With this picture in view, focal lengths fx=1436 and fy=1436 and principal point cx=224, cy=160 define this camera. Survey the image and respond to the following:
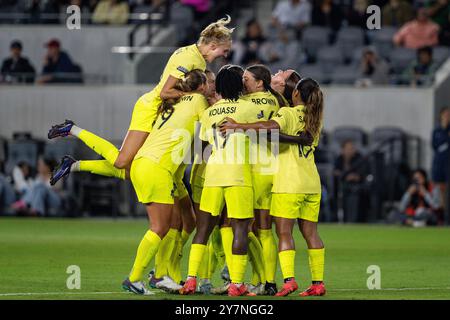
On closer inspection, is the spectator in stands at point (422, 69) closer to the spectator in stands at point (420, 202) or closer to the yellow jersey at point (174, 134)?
the spectator in stands at point (420, 202)

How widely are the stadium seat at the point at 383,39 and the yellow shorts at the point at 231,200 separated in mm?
15403

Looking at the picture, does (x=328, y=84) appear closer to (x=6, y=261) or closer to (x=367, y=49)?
(x=367, y=49)

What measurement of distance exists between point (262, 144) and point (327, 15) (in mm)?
16142

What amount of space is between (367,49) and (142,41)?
470 centimetres

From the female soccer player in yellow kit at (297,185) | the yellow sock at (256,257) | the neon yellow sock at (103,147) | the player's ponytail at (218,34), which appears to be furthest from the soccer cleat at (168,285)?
the player's ponytail at (218,34)

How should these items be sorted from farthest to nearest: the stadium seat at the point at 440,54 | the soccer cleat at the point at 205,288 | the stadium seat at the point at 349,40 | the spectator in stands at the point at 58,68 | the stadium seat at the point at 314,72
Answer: the stadium seat at the point at 349,40
the spectator in stands at the point at 58,68
the stadium seat at the point at 440,54
the stadium seat at the point at 314,72
the soccer cleat at the point at 205,288

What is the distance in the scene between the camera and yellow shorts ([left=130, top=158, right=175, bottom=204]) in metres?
13.7

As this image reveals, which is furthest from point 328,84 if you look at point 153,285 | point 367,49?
point 153,285

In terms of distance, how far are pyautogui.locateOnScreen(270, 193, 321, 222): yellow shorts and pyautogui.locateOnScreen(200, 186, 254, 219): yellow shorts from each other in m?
0.25

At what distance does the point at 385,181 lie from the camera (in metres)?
26.6

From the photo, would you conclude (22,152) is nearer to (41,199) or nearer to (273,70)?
(41,199)

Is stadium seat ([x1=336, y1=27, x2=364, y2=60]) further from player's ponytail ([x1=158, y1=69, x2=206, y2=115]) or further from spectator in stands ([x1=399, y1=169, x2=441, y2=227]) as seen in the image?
player's ponytail ([x1=158, y1=69, x2=206, y2=115])

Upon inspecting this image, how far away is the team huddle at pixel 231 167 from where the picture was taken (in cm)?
1357

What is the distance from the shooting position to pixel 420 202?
25781mm
